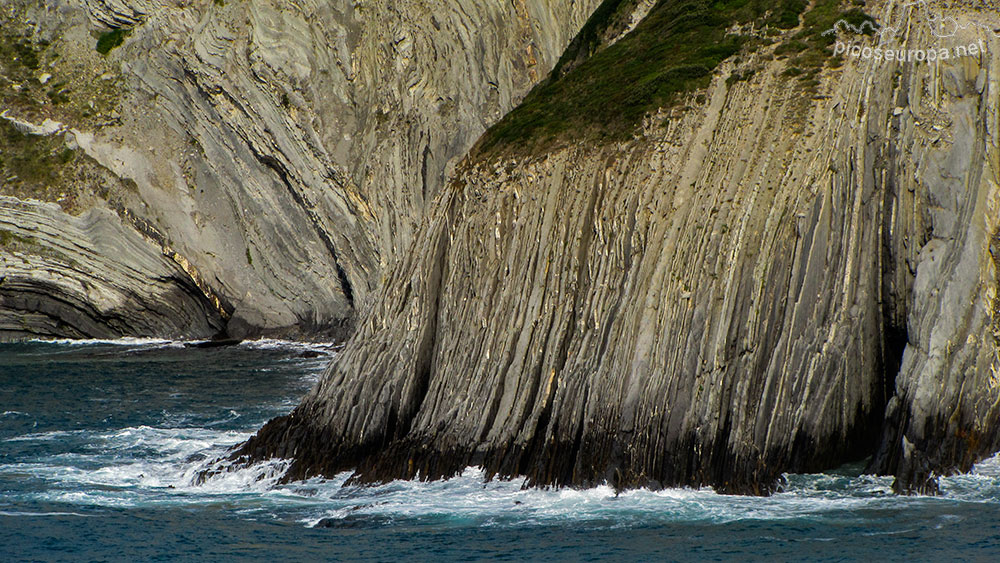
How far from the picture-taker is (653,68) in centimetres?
2769

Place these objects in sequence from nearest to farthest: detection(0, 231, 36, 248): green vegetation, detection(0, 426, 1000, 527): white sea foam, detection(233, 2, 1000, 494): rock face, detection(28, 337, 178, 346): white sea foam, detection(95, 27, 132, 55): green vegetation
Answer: detection(0, 426, 1000, 527): white sea foam → detection(233, 2, 1000, 494): rock face → detection(0, 231, 36, 248): green vegetation → detection(28, 337, 178, 346): white sea foam → detection(95, 27, 132, 55): green vegetation

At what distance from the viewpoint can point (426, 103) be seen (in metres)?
→ 53.6

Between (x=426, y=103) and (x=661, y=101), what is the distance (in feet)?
96.0

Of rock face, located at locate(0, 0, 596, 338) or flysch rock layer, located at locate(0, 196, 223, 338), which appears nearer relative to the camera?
flysch rock layer, located at locate(0, 196, 223, 338)

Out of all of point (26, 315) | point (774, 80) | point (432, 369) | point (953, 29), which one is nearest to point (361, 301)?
point (26, 315)

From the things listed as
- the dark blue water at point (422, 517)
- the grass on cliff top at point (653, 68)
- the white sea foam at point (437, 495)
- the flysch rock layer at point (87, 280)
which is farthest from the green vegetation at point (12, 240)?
the grass on cliff top at point (653, 68)

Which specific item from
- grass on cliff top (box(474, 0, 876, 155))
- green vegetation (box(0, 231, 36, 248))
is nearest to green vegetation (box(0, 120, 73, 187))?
green vegetation (box(0, 231, 36, 248))

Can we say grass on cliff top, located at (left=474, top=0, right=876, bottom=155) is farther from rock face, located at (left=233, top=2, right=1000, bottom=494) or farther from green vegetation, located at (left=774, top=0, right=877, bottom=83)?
rock face, located at (left=233, top=2, right=1000, bottom=494)

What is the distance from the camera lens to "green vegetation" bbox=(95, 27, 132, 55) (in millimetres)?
55025

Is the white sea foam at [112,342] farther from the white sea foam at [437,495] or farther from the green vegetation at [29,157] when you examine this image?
the white sea foam at [437,495]

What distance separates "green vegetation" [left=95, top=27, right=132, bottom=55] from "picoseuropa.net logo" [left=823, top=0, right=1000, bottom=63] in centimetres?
4181

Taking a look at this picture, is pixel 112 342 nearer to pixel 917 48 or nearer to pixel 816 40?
pixel 816 40

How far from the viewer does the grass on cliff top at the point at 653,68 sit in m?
26.1

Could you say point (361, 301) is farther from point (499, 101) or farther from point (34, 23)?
point (34, 23)
